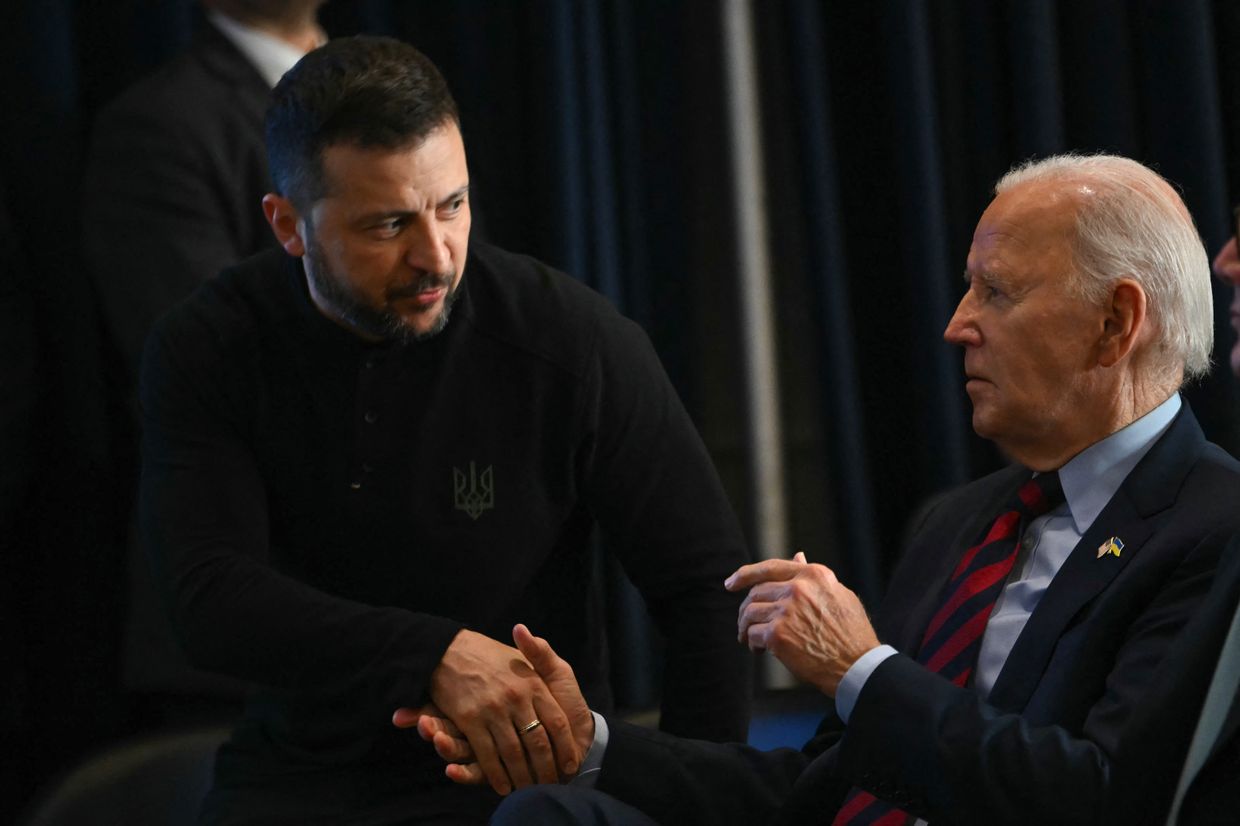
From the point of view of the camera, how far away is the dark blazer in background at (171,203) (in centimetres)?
258

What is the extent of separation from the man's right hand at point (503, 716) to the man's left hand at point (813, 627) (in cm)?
30

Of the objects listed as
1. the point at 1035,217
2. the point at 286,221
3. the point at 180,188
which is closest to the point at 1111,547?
the point at 1035,217

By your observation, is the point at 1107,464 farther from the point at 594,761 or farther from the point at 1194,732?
the point at 594,761

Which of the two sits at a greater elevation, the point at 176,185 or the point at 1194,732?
the point at 176,185

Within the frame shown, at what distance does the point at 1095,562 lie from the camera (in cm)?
163

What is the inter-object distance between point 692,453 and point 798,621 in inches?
21.0

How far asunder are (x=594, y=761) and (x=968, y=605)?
46 cm

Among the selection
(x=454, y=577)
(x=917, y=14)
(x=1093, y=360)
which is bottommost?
(x=454, y=577)

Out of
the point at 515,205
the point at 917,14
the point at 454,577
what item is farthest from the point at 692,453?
the point at 917,14

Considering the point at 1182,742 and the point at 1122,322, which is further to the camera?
the point at 1122,322

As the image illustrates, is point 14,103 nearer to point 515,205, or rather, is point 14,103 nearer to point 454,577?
point 515,205

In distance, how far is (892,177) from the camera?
3.21 meters

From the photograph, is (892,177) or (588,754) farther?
(892,177)

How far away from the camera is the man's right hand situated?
183 cm
